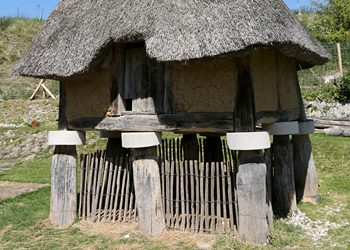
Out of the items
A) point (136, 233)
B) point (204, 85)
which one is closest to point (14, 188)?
point (136, 233)

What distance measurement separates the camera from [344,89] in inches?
566

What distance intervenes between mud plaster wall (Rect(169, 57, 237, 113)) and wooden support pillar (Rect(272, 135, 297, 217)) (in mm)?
2165

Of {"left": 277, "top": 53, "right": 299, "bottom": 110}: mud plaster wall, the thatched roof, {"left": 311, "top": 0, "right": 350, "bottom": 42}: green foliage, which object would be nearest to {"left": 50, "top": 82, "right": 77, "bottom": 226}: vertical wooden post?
the thatched roof

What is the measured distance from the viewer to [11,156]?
14.4 metres

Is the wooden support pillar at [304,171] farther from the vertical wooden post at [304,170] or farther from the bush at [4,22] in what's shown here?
the bush at [4,22]

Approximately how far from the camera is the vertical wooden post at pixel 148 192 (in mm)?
5676

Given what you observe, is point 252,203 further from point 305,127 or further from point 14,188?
point 14,188

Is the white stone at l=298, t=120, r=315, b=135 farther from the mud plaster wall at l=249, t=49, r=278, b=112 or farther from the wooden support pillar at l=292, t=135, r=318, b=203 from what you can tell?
the mud plaster wall at l=249, t=49, r=278, b=112

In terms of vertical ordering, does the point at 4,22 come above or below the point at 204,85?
above

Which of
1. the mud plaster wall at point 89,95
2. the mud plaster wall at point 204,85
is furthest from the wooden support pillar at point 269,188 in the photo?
the mud plaster wall at point 89,95

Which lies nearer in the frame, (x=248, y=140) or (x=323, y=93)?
(x=248, y=140)

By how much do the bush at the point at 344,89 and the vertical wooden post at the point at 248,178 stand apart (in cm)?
1116

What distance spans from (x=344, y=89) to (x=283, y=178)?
31.6ft

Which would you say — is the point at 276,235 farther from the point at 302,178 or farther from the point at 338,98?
the point at 338,98
